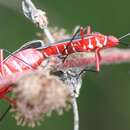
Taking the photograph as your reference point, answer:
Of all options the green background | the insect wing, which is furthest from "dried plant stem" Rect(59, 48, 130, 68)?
the green background

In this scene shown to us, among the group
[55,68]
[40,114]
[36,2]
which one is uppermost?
[36,2]

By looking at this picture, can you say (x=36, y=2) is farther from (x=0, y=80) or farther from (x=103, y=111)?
(x=0, y=80)

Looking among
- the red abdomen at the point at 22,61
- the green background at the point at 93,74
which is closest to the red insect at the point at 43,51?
the red abdomen at the point at 22,61

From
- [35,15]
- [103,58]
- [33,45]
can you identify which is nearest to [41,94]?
[103,58]

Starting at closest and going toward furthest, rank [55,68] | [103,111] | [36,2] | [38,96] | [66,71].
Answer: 1. [38,96]
2. [55,68]
3. [66,71]
4. [36,2]
5. [103,111]

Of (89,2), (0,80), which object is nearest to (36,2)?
(89,2)

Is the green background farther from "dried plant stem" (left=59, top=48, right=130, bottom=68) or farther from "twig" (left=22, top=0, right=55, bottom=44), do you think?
"dried plant stem" (left=59, top=48, right=130, bottom=68)

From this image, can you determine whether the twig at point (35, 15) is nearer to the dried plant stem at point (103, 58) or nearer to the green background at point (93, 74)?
the dried plant stem at point (103, 58)
